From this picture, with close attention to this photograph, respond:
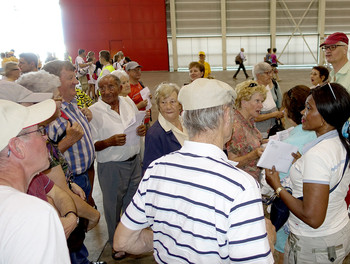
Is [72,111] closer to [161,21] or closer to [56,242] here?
[56,242]

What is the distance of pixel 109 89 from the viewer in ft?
11.1

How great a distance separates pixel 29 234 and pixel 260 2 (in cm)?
2201

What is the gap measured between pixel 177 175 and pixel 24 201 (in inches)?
23.4

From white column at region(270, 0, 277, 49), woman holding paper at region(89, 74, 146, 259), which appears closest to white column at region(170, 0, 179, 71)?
white column at region(270, 0, 277, 49)

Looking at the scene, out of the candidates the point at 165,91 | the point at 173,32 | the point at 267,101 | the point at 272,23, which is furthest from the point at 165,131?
the point at 272,23

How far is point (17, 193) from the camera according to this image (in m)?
1.03

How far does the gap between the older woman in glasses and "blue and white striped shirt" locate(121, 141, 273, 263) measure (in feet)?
11.1

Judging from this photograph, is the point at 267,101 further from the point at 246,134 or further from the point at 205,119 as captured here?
the point at 205,119

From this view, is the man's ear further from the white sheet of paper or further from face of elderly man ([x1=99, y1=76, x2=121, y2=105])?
face of elderly man ([x1=99, y1=76, x2=121, y2=105])

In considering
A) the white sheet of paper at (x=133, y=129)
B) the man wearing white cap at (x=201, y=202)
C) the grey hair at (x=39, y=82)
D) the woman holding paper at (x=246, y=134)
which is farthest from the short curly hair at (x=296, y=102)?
the grey hair at (x=39, y=82)

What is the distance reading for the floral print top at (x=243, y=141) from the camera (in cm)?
296

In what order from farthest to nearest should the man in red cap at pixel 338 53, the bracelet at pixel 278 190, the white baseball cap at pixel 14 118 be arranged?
the man in red cap at pixel 338 53
the bracelet at pixel 278 190
the white baseball cap at pixel 14 118

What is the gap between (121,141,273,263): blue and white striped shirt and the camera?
3.61 feet

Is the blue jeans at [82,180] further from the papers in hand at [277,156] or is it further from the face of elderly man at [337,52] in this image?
the face of elderly man at [337,52]
